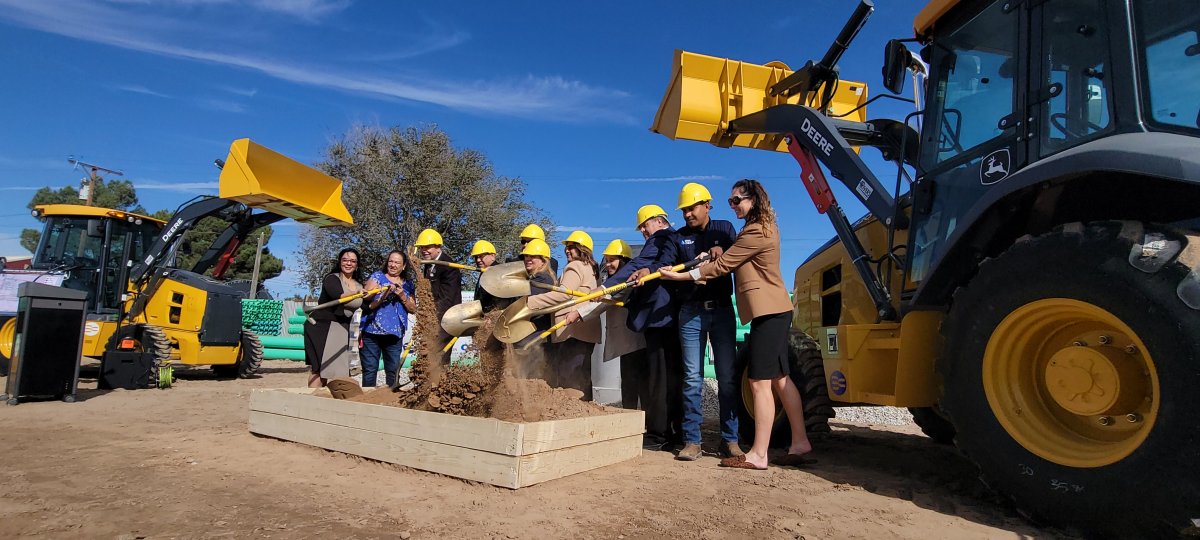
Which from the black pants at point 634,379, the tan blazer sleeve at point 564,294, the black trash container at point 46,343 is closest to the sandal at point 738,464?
the black pants at point 634,379

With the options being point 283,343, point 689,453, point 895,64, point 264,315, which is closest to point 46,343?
point 689,453

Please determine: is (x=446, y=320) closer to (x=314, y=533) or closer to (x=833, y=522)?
(x=314, y=533)

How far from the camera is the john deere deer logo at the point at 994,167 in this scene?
3324 mm

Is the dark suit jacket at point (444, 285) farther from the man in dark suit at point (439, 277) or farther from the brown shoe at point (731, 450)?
the brown shoe at point (731, 450)

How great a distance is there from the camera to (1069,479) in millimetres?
2699

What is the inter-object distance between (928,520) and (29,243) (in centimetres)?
6330

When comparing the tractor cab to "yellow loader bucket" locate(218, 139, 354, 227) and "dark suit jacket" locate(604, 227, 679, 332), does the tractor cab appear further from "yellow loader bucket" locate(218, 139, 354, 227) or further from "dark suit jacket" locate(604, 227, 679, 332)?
"dark suit jacket" locate(604, 227, 679, 332)

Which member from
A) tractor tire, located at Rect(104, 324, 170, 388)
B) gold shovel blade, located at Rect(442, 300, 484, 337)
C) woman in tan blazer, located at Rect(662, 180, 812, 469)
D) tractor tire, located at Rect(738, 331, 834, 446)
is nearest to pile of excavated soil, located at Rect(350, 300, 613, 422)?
gold shovel blade, located at Rect(442, 300, 484, 337)

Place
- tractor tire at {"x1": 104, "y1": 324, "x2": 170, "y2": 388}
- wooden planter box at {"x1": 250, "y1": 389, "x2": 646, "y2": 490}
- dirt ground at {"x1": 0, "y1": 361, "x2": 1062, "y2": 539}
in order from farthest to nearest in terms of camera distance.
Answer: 1. tractor tire at {"x1": 104, "y1": 324, "x2": 170, "y2": 388}
2. wooden planter box at {"x1": 250, "y1": 389, "x2": 646, "y2": 490}
3. dirt ground at {"x1": 0, "y1": 361, "x2": 1062, "y2": 539}

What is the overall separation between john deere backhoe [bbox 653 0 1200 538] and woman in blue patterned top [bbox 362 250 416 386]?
3.93 m

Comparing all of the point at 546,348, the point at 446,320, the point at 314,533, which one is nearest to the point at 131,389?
the point at 446,320

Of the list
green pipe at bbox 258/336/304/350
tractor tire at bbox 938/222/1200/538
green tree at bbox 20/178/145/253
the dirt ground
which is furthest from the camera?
green tree at bbox 20/178/145/253

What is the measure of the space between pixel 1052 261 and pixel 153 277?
1154cm

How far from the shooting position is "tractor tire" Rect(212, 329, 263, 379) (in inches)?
461
